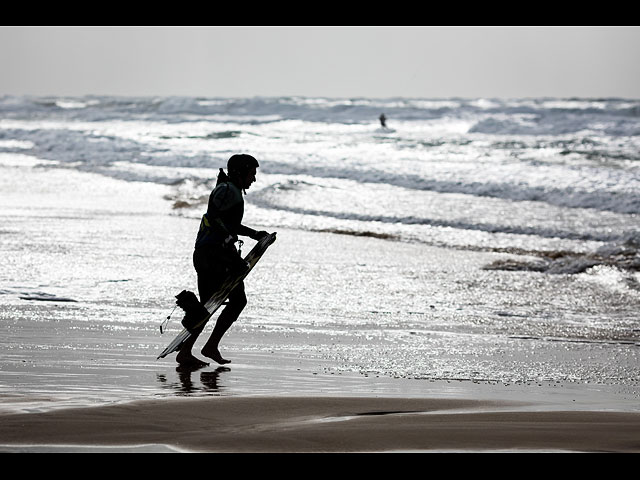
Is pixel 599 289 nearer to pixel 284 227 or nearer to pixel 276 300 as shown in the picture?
Result: pixel 276 300

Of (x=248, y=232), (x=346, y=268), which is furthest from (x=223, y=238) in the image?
(x=346, y=268)

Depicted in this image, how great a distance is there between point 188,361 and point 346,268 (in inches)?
217

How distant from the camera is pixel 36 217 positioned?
17.4m

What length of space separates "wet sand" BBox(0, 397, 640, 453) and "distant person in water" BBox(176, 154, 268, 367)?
1447mm

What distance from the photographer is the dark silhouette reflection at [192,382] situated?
689cm

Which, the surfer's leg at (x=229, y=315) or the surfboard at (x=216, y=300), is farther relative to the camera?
the surfer's leg at (x=229, y=315)

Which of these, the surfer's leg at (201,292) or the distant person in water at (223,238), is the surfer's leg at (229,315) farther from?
the surfer's leg at (201,292)

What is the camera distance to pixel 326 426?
5797 millimetres

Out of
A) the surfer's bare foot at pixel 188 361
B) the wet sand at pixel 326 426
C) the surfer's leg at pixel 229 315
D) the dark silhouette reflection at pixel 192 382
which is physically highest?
the surfer's leg at pixel 229 315

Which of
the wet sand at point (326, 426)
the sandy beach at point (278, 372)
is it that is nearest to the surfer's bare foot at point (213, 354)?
the sandy beach at point (278, 372)

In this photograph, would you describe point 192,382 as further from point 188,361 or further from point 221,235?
point 221,235

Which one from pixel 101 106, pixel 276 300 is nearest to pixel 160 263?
pixel 276 300
